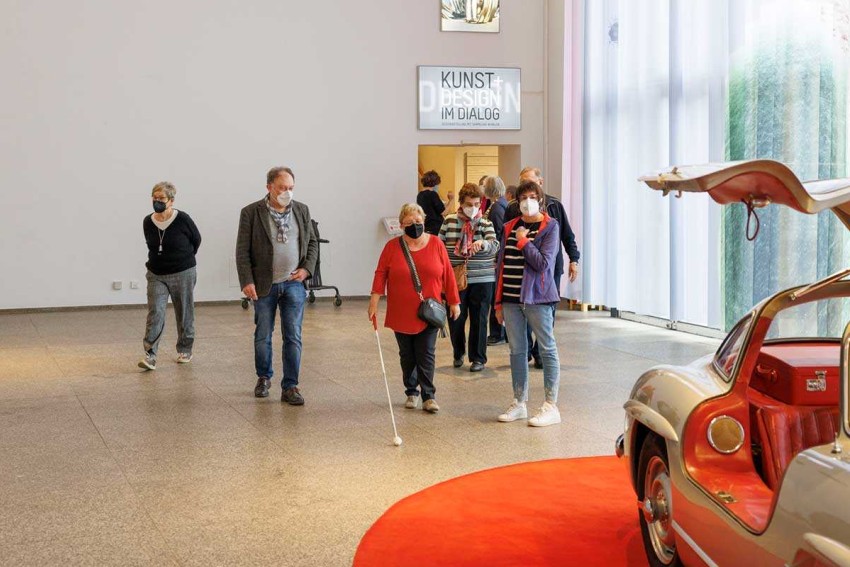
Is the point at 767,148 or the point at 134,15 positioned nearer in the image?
the point at 767,148

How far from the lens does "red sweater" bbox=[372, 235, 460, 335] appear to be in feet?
24.7

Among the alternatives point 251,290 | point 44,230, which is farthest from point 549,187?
point 251,290

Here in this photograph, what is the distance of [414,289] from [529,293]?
0.85m

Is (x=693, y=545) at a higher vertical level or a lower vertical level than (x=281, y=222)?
lower

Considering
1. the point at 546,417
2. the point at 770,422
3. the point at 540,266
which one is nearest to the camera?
the point at 770,422

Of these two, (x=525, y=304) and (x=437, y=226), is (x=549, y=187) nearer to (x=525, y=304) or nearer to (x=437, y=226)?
(x=437, y=226)

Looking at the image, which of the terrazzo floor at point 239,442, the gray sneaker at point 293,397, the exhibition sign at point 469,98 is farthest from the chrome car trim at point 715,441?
the exhibition sign at point 469,98

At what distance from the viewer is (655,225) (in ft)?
42.6

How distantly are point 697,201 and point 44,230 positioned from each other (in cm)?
905

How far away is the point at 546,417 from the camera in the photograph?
730cm

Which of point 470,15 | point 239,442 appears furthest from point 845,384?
point 470,15

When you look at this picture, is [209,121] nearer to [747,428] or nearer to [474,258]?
[474,258]

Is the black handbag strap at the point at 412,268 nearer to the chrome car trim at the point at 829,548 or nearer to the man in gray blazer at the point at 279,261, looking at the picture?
the man in gray blazer at the point at 279,261

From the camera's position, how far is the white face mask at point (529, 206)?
7.19 m
